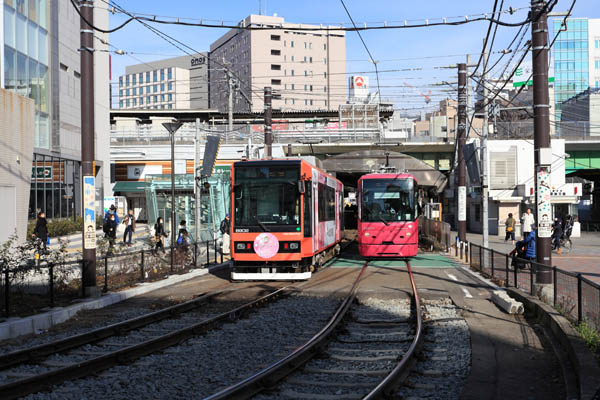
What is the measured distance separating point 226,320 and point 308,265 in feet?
20.5

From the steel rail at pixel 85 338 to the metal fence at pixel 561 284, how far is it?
7224 mm

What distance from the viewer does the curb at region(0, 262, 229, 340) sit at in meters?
9.80

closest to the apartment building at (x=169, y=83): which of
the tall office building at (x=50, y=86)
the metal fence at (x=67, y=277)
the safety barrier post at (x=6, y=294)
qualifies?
the tall office building at (x=50, y=86)

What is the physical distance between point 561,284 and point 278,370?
19.5 feet

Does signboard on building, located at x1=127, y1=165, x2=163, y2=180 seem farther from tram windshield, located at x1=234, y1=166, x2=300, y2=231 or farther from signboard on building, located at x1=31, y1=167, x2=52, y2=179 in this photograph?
tram windshield, located at x1=234, y1=166, x2=300, y2=231

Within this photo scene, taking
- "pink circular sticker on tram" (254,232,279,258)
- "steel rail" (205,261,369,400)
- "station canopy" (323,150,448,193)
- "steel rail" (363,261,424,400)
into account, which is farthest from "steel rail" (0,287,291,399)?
"station canopy" (323,150,448,193)

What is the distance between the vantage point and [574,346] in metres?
7.81

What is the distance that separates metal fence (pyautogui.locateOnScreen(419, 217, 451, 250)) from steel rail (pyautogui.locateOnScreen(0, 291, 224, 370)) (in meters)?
18.0

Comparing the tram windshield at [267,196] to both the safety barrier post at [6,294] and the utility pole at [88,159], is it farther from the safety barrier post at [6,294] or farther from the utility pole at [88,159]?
the safety barrier post at [6,294]

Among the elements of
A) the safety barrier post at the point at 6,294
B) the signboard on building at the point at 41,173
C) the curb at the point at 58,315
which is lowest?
the curb at the point at 58,315

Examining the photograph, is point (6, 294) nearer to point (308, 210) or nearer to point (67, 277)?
point (67, 277)

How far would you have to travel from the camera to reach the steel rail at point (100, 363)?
660 cm

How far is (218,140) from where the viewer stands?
24109 mm

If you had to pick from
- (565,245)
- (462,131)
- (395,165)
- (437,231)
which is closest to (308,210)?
(462,131)
